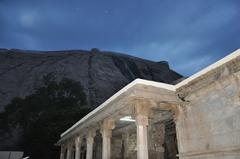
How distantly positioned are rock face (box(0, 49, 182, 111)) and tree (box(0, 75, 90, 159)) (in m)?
1.70

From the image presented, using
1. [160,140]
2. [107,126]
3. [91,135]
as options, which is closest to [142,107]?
[107,126]

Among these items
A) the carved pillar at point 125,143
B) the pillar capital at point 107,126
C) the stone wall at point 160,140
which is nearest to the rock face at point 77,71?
the carved pillar at point 125,143

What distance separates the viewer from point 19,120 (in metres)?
30.7

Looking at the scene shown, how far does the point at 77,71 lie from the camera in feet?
131

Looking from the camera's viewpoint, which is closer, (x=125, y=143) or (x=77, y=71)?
(x=125, y=143)

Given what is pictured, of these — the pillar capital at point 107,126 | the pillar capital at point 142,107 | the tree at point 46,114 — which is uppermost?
the tree at point 46,114

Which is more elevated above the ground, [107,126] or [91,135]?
[107,126]

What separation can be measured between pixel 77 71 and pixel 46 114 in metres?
14.7

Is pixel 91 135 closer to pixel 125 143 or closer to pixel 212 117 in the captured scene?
pixel 125 143

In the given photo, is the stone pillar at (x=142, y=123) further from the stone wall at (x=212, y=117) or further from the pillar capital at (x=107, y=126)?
the pillar capital at (x=107, y=126)

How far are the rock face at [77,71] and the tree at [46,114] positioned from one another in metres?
1.70

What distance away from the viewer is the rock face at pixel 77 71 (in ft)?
119

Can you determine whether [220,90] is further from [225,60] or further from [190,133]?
[190,133]

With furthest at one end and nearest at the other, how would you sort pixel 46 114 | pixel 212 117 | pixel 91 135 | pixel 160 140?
pixel 46 114 < pixel 91 135 < pixel 160 140 < pixel 212 117
